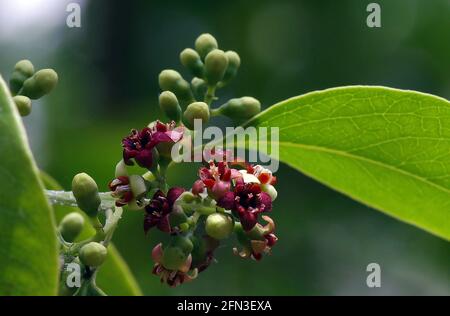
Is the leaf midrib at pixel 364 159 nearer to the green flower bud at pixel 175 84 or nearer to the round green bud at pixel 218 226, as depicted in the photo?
the green flower bud at pixel 175 84

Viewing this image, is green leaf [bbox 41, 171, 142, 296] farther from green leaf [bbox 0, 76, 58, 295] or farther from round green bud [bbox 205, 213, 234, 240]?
green leaf [bbox 0, 76, 58, 295]

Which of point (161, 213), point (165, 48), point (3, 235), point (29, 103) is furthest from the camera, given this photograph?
point (165, 48)


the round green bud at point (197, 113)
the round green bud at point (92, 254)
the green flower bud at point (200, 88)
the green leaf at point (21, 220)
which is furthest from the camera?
the green flower bud at point (200, 88)

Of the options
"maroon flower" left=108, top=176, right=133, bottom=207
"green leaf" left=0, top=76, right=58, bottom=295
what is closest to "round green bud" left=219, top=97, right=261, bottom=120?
"maroon flower" left=108, top=176, right=133, bottom=207

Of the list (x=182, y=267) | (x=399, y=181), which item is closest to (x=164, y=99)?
(x=182, y=267)

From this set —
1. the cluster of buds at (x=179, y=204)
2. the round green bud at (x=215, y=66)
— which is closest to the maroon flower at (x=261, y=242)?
the cluster of buds at (x=179, y=204)

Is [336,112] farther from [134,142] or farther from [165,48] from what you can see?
[165,48]
